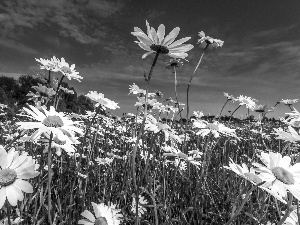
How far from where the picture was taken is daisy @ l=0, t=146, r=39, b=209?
1022 mm

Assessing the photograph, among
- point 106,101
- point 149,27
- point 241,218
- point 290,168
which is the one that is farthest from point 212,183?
point 149,27

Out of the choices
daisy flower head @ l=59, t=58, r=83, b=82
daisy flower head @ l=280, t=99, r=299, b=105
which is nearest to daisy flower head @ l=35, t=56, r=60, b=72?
daisy flower head @ l=59, t=58, r=83, b=82

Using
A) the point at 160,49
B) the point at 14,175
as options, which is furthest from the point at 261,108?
the point at 14,175

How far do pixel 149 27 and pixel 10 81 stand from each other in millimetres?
27964

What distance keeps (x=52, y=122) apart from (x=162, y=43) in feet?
2.41

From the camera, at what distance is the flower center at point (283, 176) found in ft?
4.09

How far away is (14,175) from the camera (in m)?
1.09

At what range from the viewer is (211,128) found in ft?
8.27

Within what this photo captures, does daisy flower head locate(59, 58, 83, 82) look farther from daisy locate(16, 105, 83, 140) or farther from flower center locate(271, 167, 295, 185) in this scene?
flower center locate(271, 167, 295, 185)

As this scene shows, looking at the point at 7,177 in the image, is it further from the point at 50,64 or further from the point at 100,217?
the point at 50,64

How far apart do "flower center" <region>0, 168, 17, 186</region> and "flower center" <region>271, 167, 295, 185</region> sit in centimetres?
122

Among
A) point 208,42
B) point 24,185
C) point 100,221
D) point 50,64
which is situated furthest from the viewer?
point 208,42

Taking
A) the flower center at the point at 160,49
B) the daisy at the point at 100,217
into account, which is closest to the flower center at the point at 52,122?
the daisy at the point at 100,217

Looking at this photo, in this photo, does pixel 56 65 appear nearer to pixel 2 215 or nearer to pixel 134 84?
pixel 2 215
